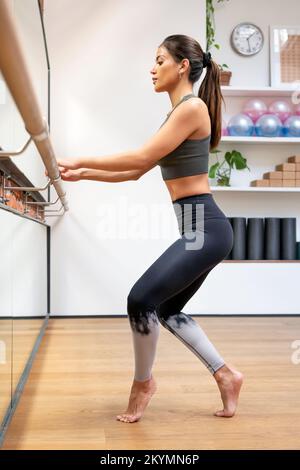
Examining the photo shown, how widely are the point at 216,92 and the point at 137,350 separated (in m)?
0.93

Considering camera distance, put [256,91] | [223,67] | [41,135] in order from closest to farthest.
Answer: [41,135] < [256,91] < [223,67]

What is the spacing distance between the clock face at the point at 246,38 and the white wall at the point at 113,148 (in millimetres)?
505

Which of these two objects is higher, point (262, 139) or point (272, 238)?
point (262, 139)

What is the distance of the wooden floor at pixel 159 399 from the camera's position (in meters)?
1.85

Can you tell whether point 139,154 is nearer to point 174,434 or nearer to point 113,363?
point 174,434

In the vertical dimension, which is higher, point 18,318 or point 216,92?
point 216,92

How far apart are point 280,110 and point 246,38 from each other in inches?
29.2

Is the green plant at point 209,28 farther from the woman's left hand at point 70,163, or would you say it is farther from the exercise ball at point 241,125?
the woman's left hand at point 70,163

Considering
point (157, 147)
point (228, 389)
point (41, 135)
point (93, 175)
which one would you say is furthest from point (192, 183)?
point (41, 135)

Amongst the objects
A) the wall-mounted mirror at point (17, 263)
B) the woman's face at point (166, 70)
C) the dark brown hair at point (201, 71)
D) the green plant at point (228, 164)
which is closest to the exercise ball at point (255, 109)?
the green plant at point (228, 164)

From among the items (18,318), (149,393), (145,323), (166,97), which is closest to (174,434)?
(149,393)

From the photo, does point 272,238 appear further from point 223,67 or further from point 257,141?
point 223,67

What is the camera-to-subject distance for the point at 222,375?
212cm

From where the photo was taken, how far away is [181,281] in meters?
1.96
